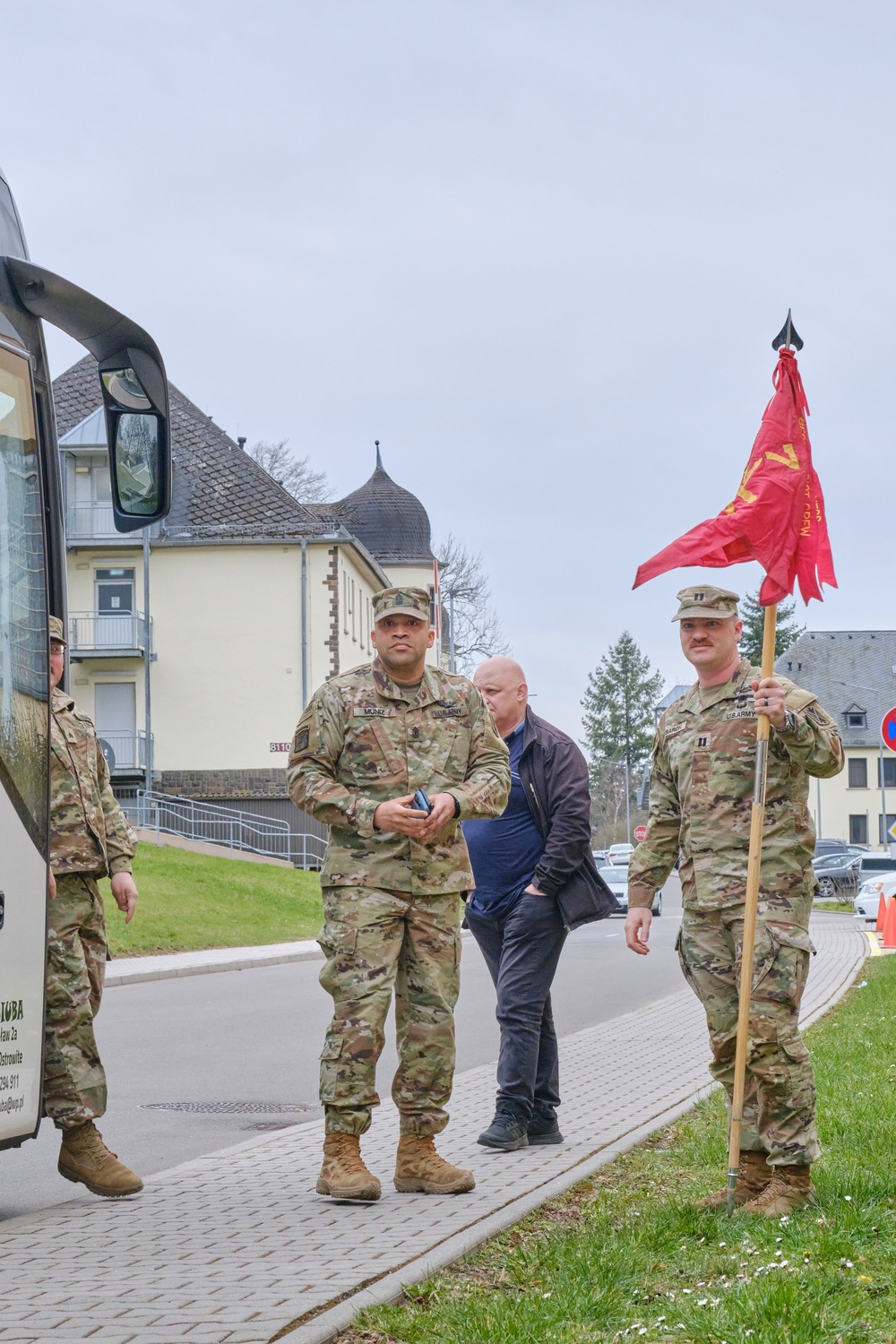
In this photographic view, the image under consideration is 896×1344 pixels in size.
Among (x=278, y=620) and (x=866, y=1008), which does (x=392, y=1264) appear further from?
(x=278, y=620)

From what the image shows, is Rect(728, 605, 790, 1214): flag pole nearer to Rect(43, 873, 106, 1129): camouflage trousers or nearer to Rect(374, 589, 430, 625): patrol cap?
Rect(374, 589, 430, 625): patrol cap

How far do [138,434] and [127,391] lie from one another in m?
0.15

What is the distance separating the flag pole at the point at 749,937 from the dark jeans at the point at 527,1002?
198 centimetres

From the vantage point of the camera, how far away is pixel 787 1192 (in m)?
5.84

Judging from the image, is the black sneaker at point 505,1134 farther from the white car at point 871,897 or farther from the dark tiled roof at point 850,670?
the dark tiled roof at point 850,670

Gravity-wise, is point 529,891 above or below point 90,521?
below

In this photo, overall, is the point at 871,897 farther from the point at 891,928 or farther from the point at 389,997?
the point at 389,997

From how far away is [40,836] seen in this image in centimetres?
575

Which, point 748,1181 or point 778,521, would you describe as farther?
point 778,521

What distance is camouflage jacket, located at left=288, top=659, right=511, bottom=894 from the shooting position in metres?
6.50

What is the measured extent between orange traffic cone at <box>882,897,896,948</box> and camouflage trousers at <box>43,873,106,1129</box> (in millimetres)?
21818

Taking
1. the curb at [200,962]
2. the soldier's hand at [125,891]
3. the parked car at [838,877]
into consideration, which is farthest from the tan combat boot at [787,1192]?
the parked car at [838,877]

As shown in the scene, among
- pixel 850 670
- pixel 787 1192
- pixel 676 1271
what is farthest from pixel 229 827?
pixel 850 670

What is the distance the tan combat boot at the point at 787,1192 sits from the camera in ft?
19.0
